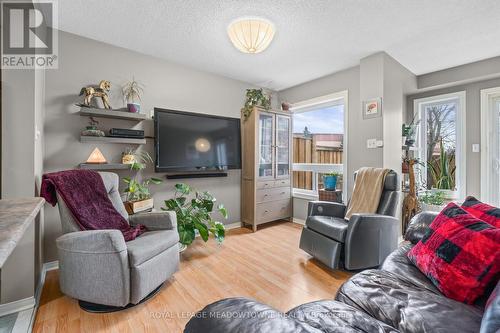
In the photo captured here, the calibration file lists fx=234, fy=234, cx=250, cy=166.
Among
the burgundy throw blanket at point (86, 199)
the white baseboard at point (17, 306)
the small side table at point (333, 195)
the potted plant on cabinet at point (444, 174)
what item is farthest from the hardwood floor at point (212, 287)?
the potted plant on cabinet at point (444, 174)

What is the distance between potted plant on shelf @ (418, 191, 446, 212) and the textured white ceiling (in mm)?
1750

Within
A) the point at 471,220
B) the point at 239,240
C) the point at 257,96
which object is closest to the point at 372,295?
the point at 471,220

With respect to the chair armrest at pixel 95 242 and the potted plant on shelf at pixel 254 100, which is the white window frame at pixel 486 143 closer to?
the potted plant on shelf at pixel 254 100

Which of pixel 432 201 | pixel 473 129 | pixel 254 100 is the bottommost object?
pixel 432 201

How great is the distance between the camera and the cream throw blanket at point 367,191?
8.06 ft

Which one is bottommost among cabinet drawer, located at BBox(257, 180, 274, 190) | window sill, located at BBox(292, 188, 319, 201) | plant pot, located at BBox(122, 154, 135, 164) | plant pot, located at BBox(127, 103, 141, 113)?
window sill, located at BBox(292, 188, 319, 201)

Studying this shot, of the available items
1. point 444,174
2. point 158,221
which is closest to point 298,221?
point 444,174

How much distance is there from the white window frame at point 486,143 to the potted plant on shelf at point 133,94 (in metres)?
4.33

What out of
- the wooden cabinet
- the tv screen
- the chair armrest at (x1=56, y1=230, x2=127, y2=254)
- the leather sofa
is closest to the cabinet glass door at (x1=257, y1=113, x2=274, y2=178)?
the wooden cabinet

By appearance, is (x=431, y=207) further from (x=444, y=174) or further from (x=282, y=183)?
(x=282, y=183)

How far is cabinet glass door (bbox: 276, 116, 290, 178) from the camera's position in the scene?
3817 millimetres

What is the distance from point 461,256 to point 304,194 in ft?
9.03

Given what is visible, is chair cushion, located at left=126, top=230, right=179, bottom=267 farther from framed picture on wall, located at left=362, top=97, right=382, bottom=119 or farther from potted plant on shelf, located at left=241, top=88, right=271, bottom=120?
framed picture on wall, located at left=362, top=97, right=382, bottom=119

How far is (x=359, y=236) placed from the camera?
2.17m
